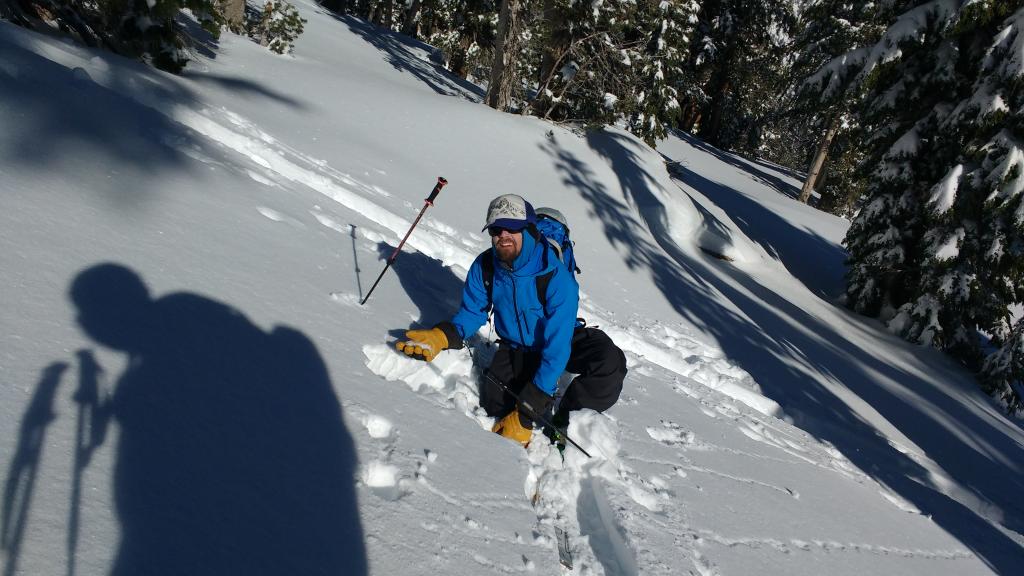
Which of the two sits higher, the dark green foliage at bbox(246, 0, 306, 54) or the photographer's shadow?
the dark green foliage at bbox(246, 0, 306, 54)

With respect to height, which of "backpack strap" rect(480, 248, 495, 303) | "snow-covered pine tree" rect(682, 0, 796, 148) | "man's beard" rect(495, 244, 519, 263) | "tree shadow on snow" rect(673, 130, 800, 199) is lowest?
"backpack strap" rect(480, 248, 495, 303)

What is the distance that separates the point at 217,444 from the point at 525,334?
192 centimetres

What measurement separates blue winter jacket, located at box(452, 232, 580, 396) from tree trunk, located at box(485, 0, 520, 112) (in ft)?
33.6

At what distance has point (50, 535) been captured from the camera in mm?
1445

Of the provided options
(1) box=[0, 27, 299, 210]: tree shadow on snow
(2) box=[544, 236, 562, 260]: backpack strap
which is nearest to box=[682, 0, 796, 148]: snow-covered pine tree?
(1) box=[0, 27, 299, 210]: tree shadow on snow

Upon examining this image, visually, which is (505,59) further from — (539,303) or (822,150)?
(822,150)

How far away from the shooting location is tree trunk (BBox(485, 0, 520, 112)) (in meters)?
12.1

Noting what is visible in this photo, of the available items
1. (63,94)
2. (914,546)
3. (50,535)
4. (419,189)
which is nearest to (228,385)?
(50,535)

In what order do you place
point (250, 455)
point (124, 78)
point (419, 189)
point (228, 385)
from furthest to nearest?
point (419, 189), point (124, 78), point (228, 385), point (250, 455)

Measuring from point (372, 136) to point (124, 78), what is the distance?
350 centimetres

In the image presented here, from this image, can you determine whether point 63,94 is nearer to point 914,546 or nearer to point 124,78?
point 124,78

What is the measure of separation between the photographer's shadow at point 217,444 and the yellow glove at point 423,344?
0.54 metres

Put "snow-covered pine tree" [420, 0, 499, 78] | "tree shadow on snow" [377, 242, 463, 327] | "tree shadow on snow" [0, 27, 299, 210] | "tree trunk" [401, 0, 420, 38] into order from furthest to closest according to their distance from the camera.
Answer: "tree trunk" [401, 0, 420, 38]
"snow-covered pine tree" [420, 0, 499, 78]
"tree shadow on snow" [377, 242, 463, 327]
"tree shadow on snow" [0, 27, 299, 210]

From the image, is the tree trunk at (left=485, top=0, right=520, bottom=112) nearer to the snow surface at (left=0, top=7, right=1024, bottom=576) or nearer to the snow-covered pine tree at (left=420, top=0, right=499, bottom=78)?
the snow surface at (left=0, top=7, right=1024, bottom=576)
